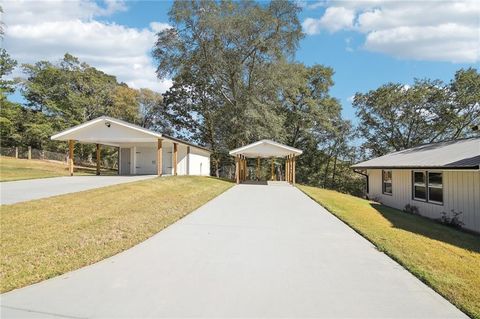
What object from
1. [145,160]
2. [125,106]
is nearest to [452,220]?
[145,160]

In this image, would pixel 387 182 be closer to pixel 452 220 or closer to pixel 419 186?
pixel 419 186

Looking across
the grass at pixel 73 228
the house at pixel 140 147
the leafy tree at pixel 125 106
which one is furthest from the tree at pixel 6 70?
the grass at pixel 73 228

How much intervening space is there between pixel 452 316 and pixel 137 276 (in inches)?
144

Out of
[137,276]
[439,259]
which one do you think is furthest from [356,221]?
[137,276]

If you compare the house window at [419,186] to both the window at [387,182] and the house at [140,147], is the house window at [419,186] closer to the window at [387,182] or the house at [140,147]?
the window at [387,182]

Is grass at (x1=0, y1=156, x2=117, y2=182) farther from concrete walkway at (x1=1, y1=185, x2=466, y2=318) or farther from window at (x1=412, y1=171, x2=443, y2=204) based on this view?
window at (x1=412, y1=171, x2=443, y2=204)

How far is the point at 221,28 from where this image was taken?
3209 centimetres

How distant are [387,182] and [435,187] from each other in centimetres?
579

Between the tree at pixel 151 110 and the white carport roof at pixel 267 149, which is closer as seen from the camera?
the white carport roof at pixel 267 149

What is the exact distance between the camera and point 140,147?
87.5 ft

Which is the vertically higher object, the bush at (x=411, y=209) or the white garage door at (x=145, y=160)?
the white garage door at (x=145, y=160)

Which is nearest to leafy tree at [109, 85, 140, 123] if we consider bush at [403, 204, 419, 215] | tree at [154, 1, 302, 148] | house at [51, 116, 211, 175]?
tree at [154, 1, 302, 148]

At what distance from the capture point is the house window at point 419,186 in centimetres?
1564

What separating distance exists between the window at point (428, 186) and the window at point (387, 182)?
3325 millimetres
